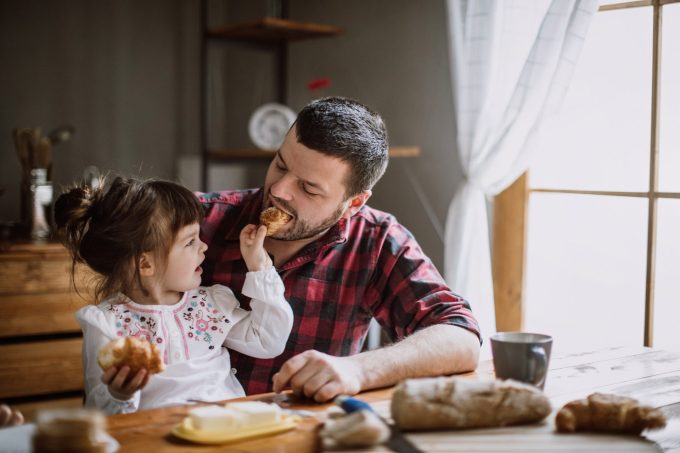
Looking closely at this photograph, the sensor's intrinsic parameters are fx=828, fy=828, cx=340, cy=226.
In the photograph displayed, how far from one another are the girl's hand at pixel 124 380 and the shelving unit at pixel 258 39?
7.48 ft

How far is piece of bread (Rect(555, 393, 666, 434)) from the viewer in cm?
124

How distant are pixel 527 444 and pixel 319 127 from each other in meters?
0.98

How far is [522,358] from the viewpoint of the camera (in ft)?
4.57

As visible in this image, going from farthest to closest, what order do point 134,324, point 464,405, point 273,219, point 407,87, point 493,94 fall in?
point 407,87 < point 493,94 < point 273,219 < point 134,324 < point 464,405

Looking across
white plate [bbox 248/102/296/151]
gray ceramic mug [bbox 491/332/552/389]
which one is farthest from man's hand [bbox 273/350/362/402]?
white plate [bbox 248/102/296/151]

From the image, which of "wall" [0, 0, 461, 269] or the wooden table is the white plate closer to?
"wall" [0, 0, 461, 269]

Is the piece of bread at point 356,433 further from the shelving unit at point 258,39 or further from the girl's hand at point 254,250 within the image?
the shelving unit at point 258,39

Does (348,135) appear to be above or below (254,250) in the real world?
above

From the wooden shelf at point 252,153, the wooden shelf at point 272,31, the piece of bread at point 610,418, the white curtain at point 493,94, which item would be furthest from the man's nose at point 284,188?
the wooden shelf at point 272,31

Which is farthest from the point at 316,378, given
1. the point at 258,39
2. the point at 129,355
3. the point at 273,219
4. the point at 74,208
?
the point at 258,39

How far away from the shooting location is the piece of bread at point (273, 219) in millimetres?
1905

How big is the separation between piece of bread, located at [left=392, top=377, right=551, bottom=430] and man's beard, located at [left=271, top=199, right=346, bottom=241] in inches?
29.7

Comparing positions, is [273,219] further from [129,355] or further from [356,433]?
[356,433]

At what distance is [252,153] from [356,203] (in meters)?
1.72
